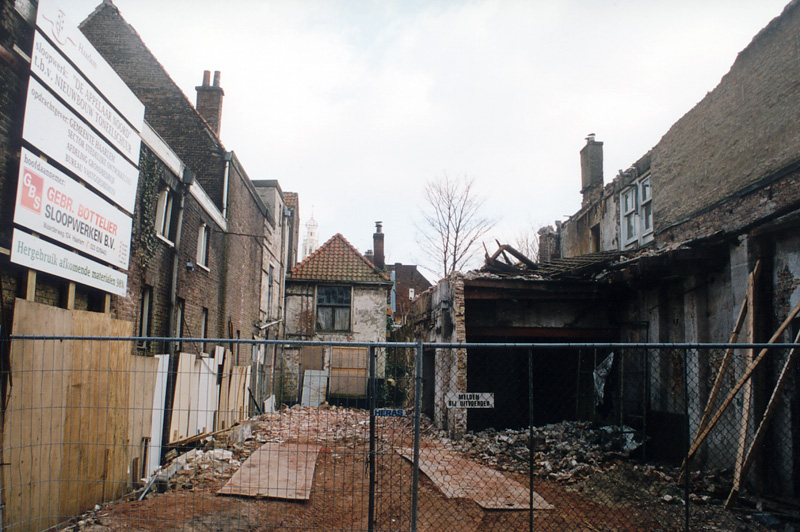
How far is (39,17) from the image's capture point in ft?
19.3

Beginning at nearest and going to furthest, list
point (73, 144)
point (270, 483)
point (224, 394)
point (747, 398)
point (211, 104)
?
point (73, 144) < point (270, 483) < point (747, 398) < point (224, 394) < point (211, 104)

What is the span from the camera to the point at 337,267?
1006 inches

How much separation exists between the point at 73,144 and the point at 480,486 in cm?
706

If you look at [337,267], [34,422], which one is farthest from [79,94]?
[337,267]

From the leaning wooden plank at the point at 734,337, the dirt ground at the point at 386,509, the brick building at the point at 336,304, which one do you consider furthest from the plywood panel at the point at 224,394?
the leaning wooden plank at the point at 734,337

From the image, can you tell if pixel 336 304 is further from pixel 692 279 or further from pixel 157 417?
pixel 692 279

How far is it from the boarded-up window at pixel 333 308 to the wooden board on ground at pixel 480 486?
16032 mm

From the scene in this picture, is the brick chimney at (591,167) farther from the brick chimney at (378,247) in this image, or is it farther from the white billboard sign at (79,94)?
the white billboard sign at (79,94)

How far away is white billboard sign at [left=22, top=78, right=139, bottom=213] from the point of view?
5812 mm

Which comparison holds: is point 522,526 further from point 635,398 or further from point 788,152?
point 788,152

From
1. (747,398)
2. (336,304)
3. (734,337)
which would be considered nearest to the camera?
(747,398)

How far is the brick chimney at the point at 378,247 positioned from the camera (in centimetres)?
2794

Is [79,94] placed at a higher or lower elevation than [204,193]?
lower

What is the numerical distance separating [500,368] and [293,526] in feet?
32.5
